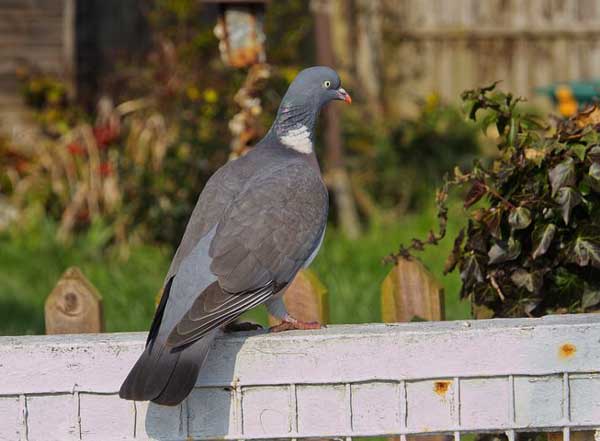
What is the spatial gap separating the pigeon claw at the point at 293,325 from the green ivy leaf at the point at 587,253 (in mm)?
688

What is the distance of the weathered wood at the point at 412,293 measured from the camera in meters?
3.18

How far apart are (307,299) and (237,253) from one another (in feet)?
1.76

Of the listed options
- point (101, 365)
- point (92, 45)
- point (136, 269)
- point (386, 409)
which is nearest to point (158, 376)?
point (101, 365)

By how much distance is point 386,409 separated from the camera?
8.37 feet

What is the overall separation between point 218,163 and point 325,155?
1.05 m

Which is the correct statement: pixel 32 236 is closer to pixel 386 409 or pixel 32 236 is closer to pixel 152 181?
pixel 152 181

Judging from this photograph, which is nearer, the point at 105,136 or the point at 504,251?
the point at 504,251

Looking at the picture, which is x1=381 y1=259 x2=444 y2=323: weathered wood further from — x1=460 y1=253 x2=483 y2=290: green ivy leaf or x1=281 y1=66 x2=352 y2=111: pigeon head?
x1=281 y1=66 x2=352 y2=111: pigeon head

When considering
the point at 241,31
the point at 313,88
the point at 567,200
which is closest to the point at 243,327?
the point at 313,88

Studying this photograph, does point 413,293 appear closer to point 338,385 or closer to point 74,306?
point 338,385

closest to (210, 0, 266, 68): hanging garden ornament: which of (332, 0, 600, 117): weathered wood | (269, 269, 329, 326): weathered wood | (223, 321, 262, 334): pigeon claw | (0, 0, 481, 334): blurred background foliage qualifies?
(0, 0, 481, 334): blurred background foliage

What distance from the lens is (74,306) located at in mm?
3209

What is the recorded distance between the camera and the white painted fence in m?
2.53

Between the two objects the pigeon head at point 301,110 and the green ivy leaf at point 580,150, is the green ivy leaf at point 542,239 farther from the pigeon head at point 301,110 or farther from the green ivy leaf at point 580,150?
the pigeon head at point 301,110
